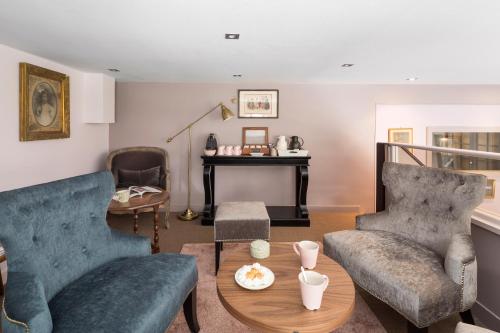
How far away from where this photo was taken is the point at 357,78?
436 cm

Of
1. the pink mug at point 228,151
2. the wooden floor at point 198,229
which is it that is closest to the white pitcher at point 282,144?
the pink mug at point 228,151

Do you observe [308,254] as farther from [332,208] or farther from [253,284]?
[332,208]

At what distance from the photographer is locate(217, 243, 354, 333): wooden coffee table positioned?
1.36 m

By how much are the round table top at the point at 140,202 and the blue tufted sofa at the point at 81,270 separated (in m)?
0.71

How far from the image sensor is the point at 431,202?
2.43 m

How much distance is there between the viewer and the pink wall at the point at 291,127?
4.79 m

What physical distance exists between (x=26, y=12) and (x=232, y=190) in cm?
337

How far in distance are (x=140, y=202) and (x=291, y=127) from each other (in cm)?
261

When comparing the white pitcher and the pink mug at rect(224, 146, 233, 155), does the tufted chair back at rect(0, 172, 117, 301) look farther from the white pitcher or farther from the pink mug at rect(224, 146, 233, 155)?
the white pitcher

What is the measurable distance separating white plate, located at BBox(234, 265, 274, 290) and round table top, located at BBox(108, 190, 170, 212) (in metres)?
1.51

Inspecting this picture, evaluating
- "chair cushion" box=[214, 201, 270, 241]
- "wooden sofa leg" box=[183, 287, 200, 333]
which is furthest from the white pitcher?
"wooden sofa leg" box=[183, 287, 200, 333]

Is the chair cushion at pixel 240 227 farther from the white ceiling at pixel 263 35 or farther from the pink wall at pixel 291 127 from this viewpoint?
the pink wall at pixel 291 127

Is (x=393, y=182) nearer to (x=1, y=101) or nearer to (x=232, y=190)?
(x=232, y=190)

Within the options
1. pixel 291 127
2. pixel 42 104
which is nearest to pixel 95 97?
pixel 42 104
